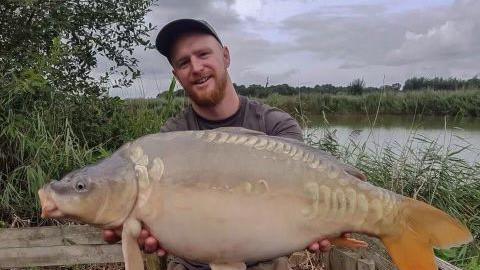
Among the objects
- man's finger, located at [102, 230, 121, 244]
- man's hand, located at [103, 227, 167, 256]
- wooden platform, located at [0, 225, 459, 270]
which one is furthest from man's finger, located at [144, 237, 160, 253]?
wooden platform, located at [0, 225, 459, 270]

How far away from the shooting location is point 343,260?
3.09 metres

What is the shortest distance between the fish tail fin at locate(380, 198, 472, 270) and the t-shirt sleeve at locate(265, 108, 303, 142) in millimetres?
697

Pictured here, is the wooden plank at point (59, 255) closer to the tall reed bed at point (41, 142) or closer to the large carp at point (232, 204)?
the tall reed bed at point (41, 142)

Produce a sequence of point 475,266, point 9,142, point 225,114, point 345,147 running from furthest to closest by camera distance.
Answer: point 345,147 → point 9,142 → point 475,266 → point 225,114

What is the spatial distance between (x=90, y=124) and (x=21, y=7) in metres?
1.17

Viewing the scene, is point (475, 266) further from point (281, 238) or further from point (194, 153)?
point (194, 153)

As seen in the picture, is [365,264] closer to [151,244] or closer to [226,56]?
[226,56]

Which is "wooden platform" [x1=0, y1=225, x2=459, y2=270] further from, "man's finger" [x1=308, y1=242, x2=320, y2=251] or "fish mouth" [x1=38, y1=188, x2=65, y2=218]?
"fish mouth" [x1=38, y1=188, x2=65, y2=218]

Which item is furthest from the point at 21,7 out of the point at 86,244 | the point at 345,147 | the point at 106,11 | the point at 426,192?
Result: the point at 426,192

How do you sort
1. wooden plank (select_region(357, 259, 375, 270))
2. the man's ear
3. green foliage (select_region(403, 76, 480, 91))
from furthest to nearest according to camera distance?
1. green foliage (select_region(403, 76, 480, 91))
2. wooden plank (select_region(357, 259, 375, 270))
3. the man's ear

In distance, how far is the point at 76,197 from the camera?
189 centimetres

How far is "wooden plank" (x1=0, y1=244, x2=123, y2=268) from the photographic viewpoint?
3410 millimetres

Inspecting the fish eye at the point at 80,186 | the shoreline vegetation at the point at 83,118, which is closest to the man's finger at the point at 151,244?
the fish eye at the point at 80,186

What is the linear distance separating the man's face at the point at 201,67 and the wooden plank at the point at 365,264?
104cm
